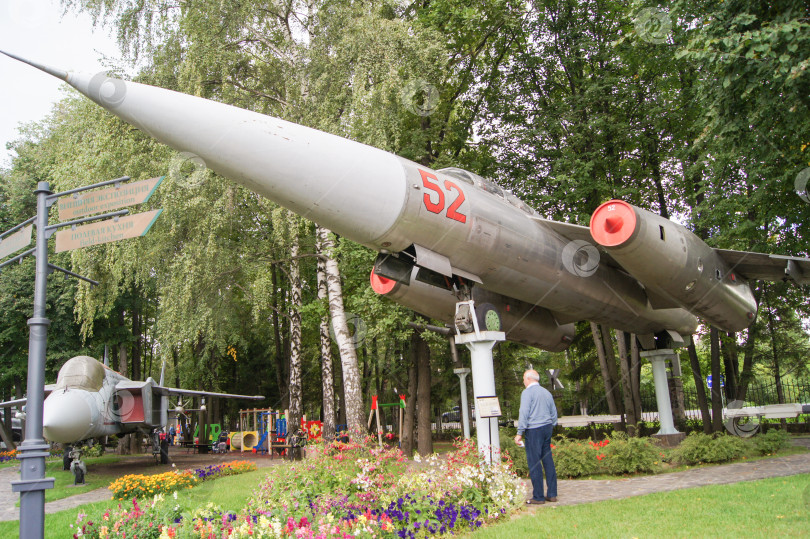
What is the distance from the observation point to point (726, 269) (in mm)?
8773

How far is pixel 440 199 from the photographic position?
21.5 feet

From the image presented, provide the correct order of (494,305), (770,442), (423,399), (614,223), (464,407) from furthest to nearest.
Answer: (423,399), (464,407), (770,442), (494,305), (614,223)

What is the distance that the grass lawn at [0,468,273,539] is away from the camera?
6.62 m

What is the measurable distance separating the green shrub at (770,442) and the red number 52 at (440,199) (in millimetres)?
7212

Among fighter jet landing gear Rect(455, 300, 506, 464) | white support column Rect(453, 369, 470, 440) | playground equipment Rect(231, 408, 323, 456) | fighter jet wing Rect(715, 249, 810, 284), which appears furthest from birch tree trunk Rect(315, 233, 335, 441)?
fighter jet wing Rect(715, 249, 810, 284)

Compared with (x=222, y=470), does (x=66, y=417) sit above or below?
above

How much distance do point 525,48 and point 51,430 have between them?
48.5 feet

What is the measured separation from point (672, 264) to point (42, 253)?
7.28 meters

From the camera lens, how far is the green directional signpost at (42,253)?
4086 millimetres

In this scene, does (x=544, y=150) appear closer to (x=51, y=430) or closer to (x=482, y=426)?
(x=482, y=426)

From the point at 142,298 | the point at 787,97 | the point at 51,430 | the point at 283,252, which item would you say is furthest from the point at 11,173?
the point at 787,97

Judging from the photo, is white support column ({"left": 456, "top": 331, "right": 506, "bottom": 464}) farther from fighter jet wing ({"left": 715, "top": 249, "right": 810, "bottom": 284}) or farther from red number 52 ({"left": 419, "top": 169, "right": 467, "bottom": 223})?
fighter jet wing ({"left": 715, "top": 249, "right": 810, "bottom": 284})

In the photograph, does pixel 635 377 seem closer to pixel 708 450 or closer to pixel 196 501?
pixel 708 450

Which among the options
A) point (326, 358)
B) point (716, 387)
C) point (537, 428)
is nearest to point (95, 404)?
point (326, 358)
